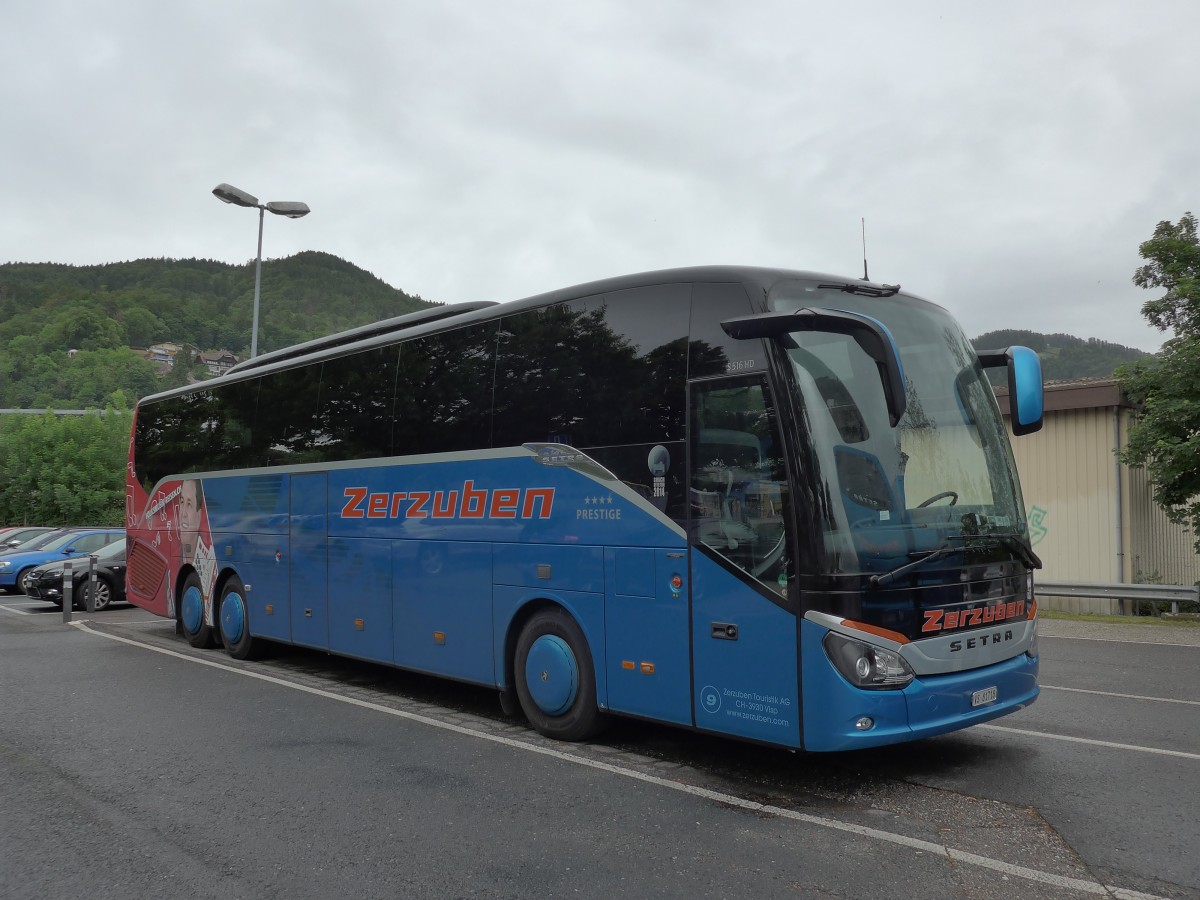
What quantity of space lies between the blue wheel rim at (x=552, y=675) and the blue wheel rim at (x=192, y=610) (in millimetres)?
7068

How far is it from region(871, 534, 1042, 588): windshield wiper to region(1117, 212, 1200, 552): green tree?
1149cm

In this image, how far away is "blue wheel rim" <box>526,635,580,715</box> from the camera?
718 cm

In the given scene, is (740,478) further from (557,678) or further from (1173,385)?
(1173,385)

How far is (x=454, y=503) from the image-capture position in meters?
8.33

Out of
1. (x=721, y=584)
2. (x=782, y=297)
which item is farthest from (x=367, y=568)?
(x=782, y=297)

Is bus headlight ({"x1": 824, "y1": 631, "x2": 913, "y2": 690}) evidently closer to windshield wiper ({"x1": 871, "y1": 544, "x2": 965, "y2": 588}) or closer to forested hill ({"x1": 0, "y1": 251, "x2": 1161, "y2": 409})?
windshield wiper ({"x1": 871, "y1": 544, "x2": 965, "y2": 588})

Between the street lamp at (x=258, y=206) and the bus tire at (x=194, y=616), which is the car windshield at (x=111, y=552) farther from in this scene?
the bus tire at (x=194, y=616)

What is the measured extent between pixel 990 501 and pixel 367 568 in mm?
5787

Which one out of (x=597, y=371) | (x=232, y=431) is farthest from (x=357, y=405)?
(x=597, y=371)

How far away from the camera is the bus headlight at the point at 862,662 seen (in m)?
5.46

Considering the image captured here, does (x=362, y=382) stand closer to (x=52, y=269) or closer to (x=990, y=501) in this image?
(x=990, y=501)

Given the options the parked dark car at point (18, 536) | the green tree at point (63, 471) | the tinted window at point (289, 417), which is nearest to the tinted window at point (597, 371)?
the tinted window at point (289, 417)

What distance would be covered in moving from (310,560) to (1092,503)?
15.4m

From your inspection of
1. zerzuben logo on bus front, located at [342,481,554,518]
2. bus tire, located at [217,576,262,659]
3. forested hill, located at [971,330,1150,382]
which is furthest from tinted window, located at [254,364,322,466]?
forested hill, located at [971,330,1150,382]
